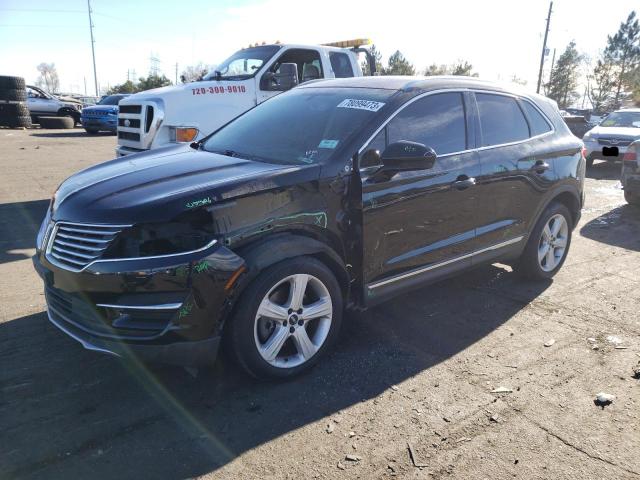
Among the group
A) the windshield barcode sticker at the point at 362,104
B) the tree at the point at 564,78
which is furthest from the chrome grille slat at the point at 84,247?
the tree at the point at 564,78

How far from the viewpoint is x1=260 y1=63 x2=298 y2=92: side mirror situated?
809 centimetres

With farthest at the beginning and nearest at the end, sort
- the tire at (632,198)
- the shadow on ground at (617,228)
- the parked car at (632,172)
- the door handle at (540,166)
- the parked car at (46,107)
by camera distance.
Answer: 1. the parked car at (46,107)
2. the tire at (632,198)
3. the parked car at (632,172)
4. the shadow on ground at (617,228)
5. the door handle at (540,166)

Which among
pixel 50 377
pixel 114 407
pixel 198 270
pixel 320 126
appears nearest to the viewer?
pixel 198 270

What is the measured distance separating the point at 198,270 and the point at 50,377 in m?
1.30

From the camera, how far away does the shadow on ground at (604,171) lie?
12.5m

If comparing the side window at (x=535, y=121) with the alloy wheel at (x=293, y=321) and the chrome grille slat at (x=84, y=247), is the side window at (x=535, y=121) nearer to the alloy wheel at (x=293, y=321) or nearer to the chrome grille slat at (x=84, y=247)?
the alloy wheel at (x=293, y=321)

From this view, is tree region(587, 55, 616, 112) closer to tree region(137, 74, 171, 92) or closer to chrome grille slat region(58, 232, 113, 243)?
tree region(137, 74, 171, 92)

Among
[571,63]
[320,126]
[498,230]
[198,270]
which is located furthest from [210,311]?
[571,63]

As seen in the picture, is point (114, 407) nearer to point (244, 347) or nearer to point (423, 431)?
point (244, 347)

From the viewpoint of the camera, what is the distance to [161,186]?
3029 millimetres

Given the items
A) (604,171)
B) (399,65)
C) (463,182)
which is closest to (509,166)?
(463,182)

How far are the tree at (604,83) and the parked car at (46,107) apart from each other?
2345 inches

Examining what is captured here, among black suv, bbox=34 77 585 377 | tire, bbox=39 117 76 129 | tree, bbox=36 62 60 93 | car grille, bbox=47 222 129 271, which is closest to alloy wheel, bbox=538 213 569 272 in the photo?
black suv, bbox=34 77 585 377

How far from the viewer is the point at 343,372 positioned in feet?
11.1
